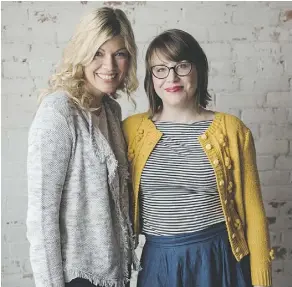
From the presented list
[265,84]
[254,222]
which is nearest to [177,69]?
[254,222]

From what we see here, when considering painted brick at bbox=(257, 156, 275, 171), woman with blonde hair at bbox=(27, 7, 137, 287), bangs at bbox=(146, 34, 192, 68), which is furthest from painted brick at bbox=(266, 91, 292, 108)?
Result: woman with blonde hair at bbox=(27, 7, 137, 287)

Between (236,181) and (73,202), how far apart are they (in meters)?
0.48

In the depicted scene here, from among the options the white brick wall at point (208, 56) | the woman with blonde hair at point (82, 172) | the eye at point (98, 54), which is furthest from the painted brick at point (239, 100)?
the eye at point (98, 54)

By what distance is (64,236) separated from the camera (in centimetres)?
104

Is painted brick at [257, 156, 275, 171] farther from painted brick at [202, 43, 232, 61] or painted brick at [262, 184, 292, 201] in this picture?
painted brick at [202, 43, 232, 61]

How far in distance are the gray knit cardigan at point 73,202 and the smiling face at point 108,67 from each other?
98mm

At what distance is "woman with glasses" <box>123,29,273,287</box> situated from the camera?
3.85ft

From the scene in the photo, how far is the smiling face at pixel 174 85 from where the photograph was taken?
1.19 metres

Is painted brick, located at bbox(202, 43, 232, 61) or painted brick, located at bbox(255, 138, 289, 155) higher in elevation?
painted brick, located at bbox(202, 43, 232, 61)

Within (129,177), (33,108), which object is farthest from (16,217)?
(129,177)

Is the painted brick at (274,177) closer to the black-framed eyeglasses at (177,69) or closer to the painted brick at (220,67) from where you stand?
the painted brick at (220,67)

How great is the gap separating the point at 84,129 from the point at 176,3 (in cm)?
82

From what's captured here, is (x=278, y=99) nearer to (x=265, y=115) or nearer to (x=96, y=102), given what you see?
(x=265, y=115)

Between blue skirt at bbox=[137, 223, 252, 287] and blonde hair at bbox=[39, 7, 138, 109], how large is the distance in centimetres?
45
